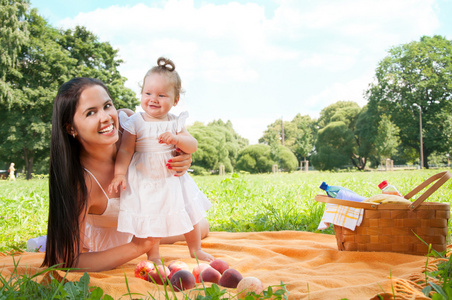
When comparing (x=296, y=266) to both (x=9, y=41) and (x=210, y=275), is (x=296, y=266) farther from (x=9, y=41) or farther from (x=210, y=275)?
(x=9, y=41)

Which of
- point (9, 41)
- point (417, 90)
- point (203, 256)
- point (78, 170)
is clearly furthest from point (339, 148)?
point (78, 170)

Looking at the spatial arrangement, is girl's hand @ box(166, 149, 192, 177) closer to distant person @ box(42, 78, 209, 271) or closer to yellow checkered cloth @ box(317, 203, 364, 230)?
distant person @ box(42, 78, 209, 271)

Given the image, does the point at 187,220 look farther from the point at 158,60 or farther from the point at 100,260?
the point at 158,60

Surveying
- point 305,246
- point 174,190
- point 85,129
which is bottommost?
point 305,246

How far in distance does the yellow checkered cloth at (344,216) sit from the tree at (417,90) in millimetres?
35907

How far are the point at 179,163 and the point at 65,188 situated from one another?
28.9 inches

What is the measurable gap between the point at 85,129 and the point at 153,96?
0.50 m

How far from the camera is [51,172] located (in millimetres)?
2322

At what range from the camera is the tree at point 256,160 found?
29828 millimetres

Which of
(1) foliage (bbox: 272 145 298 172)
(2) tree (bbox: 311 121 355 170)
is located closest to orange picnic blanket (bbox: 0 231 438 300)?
(1) foliage (bbox: 272 145 298 172)

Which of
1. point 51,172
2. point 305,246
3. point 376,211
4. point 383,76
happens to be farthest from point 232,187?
A: point 383,76

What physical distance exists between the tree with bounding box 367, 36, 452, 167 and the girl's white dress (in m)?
36.9

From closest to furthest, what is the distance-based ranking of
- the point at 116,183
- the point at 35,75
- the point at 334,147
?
the point at 116,183 < the point at 35,75 < the point at 334,147

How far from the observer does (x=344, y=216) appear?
9.23 feet
